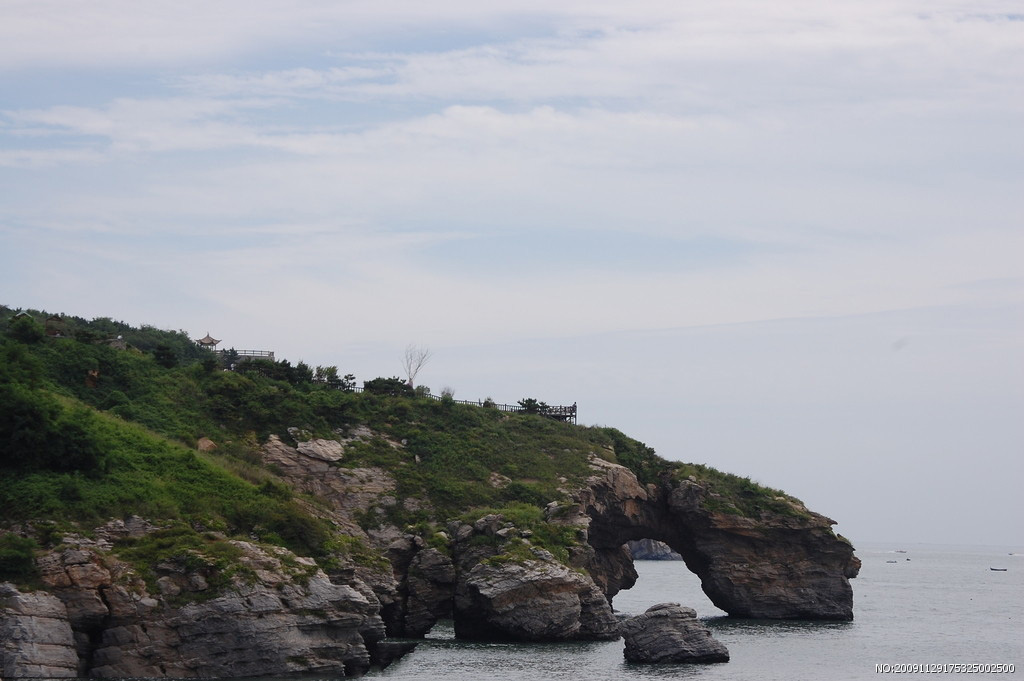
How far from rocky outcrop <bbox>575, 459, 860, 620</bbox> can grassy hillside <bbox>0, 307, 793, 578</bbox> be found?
150 cm

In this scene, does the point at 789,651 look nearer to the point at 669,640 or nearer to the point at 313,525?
the point at 669,640

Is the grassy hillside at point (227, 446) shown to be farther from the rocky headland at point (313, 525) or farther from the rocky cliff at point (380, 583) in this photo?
the rocky cliff at point (380, 583)

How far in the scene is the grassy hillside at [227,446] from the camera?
52156mm

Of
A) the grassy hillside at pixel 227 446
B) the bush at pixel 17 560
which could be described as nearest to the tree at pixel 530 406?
the grassy hillside at pixel 227 446

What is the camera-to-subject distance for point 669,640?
55.0 meters

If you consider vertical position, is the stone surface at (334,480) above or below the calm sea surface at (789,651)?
above

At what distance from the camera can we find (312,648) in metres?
48.1

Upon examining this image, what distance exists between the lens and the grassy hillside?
52156 millimetres

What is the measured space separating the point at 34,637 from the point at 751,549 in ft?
161

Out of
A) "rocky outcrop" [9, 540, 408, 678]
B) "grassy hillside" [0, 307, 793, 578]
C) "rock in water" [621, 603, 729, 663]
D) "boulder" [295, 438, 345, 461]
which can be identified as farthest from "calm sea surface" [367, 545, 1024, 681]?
"boulder" [295, 438, 345, 461]

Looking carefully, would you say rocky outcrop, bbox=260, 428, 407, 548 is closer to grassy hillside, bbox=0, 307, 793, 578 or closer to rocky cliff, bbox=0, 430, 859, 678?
rocky cliff, bbox=0, 430, 859, 678

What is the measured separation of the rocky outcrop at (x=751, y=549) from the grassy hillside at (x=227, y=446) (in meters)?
1.50

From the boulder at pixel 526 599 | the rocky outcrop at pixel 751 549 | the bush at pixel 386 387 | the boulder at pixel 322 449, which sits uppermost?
the bush at pixel 386 387

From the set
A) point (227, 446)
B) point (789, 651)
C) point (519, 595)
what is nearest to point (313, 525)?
point (519, 595)
